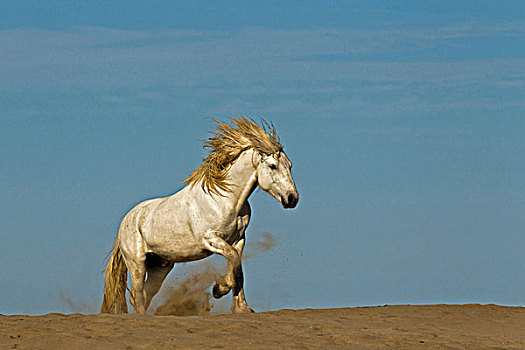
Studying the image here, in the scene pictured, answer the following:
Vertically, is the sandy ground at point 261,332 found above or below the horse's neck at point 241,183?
below

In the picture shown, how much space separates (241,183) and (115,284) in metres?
3.15

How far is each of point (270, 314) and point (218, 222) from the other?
4.79 ft

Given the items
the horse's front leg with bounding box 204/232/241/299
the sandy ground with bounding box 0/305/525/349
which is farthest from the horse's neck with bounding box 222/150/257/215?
the sandy ground with bounding box 0/305/525/349

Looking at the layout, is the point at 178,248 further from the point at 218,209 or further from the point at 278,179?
the point at 278,179

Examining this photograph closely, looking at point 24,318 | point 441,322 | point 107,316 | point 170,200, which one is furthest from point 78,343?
point 441,322

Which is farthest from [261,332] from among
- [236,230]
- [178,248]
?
[178,248]

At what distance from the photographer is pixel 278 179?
39.0ft

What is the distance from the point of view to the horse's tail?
13.9 metres

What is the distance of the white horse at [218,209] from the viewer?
11.9m

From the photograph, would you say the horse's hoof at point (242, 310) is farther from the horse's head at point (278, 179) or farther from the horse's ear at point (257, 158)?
the horse's ear at point (257, 158)

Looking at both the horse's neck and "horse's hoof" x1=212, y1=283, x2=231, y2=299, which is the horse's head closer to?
the horse's neck

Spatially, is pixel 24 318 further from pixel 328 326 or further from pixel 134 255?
pixel 328 326

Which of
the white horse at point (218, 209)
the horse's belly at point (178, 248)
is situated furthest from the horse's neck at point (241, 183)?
the horse's belly at point (178, 248)

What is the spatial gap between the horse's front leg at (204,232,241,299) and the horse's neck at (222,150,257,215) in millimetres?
462
